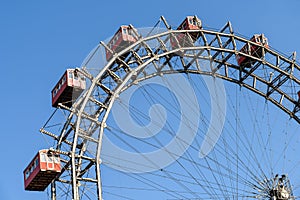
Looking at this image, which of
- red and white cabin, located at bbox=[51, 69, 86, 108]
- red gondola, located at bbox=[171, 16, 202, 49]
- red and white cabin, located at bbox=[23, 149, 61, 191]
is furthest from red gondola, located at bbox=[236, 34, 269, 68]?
red and white cabin, located at bbox=[23, 149, 61, 191]

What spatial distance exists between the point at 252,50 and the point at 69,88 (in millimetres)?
11190

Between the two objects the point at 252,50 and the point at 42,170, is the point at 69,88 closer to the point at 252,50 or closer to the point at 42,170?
the point at 42,170

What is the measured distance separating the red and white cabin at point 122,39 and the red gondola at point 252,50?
22.2 ft

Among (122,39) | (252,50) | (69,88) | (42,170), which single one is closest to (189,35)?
(122,39)

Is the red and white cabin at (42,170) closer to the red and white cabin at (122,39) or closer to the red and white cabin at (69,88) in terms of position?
the red and white cabin at (69,88)

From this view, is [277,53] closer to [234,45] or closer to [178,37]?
[234,45]

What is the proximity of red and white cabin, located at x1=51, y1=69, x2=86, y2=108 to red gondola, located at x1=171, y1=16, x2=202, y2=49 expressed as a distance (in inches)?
202

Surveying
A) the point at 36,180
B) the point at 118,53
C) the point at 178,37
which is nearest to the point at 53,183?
the point at 36,180

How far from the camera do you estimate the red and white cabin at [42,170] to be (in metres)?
41.2

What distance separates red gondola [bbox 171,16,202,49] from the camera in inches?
1774

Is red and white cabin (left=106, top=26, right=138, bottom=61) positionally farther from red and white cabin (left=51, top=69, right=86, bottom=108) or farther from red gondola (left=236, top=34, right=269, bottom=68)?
red gondola (left=236, top=34, right=269, bottom=68)

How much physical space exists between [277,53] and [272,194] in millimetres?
8836

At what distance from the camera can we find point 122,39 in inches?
1724

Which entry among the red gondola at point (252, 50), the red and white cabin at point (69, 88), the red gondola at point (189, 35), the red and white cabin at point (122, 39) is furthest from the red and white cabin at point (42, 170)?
the red gondola at point (252, 50)
